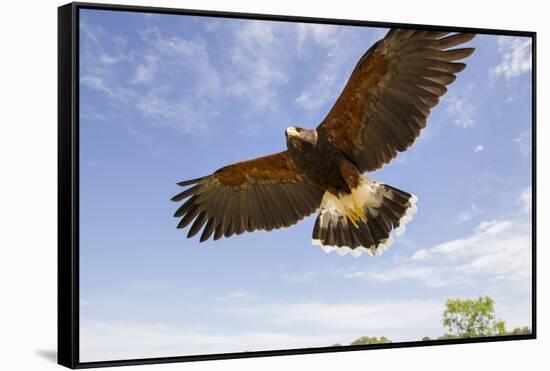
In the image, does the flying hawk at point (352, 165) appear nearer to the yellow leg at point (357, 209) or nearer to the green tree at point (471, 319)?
the yellow leg at point (357, 209)

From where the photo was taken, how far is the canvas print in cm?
436

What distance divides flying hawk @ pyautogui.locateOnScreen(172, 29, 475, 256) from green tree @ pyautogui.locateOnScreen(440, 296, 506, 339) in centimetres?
60

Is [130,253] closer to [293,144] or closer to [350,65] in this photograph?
[293,144]

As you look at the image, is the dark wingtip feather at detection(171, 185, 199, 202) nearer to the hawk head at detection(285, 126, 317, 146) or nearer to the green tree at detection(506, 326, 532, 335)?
the hawk head at detection(285, 126, 317, 146)

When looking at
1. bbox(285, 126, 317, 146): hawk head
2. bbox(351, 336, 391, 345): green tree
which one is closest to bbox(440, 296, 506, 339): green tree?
bbox(351, 336, 391, 345): green tree

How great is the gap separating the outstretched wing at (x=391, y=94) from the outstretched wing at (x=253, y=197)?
0.32 metres

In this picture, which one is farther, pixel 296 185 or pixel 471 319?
pixel 471 319

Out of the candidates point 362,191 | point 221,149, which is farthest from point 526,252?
point 221,149

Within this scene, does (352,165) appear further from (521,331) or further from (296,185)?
(521,331)

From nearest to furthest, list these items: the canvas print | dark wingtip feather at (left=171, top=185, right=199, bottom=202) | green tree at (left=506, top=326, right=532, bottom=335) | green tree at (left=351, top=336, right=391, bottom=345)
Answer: the canvas print, dark wingtip feather at (left=171, top=185, right=199, bottom=202), green tree at (left=351, top=336, right=391, bottom=345), green tree at (left=506, top=326, right=532, bottom=335)

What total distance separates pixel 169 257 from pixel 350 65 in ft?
4.76

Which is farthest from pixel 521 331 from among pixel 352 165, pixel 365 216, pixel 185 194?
pixel 185 194

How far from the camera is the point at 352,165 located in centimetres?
491

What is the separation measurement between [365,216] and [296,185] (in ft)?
1.44
